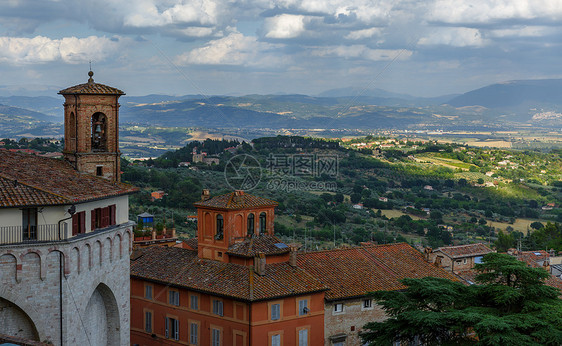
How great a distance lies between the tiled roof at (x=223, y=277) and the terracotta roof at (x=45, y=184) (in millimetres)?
6477

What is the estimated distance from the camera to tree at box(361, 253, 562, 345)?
73.1 ft

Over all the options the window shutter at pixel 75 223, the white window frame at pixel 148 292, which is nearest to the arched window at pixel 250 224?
the white window frame at pixel 148 292

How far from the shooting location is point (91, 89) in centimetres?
2683

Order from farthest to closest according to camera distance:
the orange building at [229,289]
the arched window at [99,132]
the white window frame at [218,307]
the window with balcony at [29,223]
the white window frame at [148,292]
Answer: the white window frame at [148,292] → the white window frame at [218,307] → the orange building at [229,289] → the arched window at [99,132] → the window with balcony at [29,223]

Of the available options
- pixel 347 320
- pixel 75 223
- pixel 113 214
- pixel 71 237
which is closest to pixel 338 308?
pixel 347 320

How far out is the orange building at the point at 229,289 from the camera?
29250 mm

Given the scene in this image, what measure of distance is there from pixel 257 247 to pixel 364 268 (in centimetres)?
602

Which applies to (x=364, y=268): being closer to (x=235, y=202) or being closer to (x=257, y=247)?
(x=257, y=247)

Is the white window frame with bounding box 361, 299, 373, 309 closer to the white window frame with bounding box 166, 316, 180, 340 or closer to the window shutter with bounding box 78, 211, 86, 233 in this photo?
the white window frame with bounding box 166, 316, 180, 340

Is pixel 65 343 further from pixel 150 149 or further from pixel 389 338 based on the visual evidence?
pixel 150 149

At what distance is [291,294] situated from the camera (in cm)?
2953

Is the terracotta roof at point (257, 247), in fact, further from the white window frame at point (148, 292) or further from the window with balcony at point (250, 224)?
the white window frame at point (148, 292)

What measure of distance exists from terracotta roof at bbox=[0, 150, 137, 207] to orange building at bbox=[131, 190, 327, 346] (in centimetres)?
677

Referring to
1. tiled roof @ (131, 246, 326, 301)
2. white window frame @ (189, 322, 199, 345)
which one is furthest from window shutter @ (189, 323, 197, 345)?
tiled roof @ (131, 246, 326, 301)
